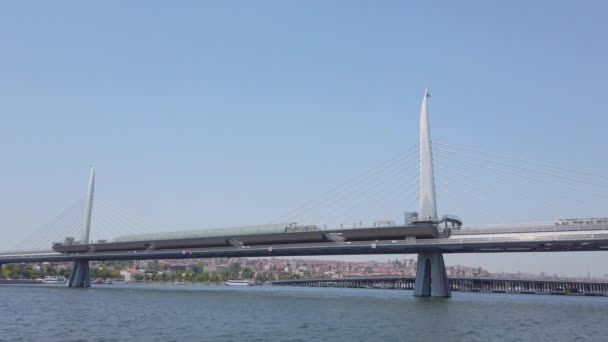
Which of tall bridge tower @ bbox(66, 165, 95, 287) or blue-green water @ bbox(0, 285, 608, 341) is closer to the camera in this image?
blue-green water @ bbox(0, 285, 608, 341)

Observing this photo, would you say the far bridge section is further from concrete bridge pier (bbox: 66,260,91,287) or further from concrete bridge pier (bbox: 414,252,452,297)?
concrete bridge pier (bbox: 414,252,452,297)

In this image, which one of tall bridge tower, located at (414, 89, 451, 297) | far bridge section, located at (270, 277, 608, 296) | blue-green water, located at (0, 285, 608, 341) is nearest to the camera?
blue-green water, located at (0, 285, 608, 341)

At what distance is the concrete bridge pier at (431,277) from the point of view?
219 feet

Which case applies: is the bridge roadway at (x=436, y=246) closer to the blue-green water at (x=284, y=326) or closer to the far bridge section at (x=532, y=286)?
the blue-green water at (x=284, y=326)

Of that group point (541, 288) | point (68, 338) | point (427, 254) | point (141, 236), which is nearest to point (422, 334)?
point (68, 338)

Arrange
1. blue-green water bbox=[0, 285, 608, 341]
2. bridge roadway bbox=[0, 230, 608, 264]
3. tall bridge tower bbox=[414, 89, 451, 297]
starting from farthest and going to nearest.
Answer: tall bridge tower bbox=[414, 89, 451, 297], bridge roadway bbox=[0, 230, 608, 264], blue-green water bbox=[0, 285, 608, 341]

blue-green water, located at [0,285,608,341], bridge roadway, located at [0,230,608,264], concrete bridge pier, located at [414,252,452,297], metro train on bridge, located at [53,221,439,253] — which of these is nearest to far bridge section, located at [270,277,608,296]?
metro train on bridge, located at [53,221,439,253]

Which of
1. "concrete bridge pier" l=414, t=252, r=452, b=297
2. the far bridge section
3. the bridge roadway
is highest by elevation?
the bridge roadway

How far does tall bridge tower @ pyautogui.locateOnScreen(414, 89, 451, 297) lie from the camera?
62969 millimetres

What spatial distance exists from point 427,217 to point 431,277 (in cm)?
953

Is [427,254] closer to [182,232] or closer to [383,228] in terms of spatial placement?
[383,228]

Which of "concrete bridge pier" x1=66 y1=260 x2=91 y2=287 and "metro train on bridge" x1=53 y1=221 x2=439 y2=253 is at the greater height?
"metro train on bridge" x1=53 y1=221 x2=439 y2=253

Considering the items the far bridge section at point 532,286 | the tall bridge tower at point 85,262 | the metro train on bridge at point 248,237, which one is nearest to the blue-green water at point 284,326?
the metro train on bridge at point 248,237

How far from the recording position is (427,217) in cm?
6297
